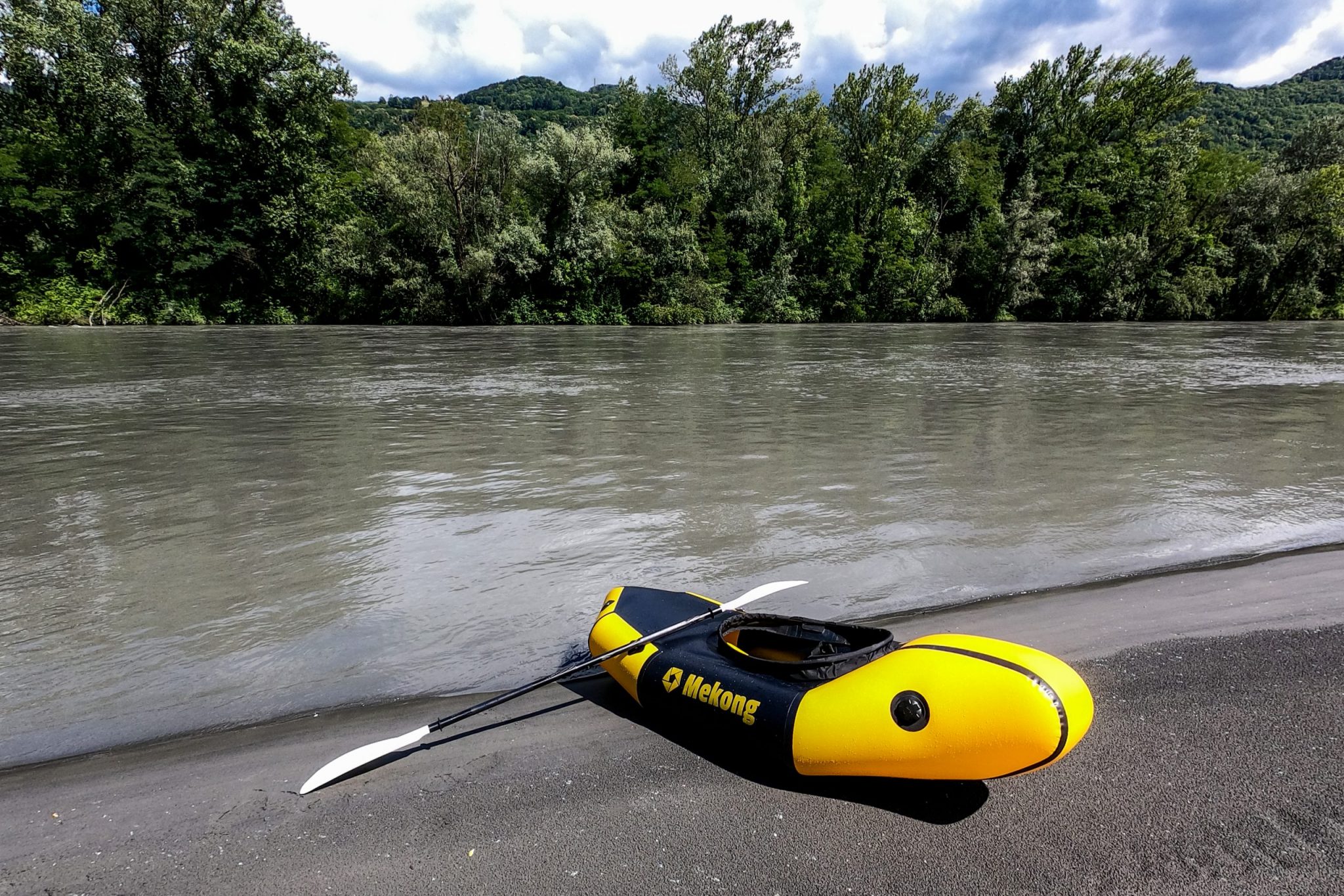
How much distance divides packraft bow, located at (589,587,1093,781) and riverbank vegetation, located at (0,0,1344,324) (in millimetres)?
29786

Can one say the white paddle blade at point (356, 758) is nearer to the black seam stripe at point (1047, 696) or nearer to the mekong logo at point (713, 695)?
the mekong logo at point (713, 695)

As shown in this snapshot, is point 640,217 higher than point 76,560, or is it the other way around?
point 640,217

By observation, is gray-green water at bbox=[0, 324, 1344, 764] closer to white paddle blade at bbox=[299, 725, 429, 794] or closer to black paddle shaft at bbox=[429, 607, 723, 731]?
black paddle shaft at bbox=[429, 607, 723, 731]

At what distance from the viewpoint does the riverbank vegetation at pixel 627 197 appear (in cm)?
2945

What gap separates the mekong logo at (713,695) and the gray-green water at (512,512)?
939 mm

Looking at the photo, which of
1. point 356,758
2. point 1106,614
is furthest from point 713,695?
point 1106,614

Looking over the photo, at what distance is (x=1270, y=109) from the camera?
73438 millimetres

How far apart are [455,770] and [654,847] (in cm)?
84

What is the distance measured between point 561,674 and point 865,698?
126 centimetres

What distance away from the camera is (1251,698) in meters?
2.76

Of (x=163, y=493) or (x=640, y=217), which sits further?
(x=640, y=217)

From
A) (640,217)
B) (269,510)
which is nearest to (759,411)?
(269,510)

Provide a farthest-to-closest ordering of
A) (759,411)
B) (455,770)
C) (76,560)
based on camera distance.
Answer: (759,411)
(76,560)
(455,770)

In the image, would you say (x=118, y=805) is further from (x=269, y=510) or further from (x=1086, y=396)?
(x=1086, y=396)
